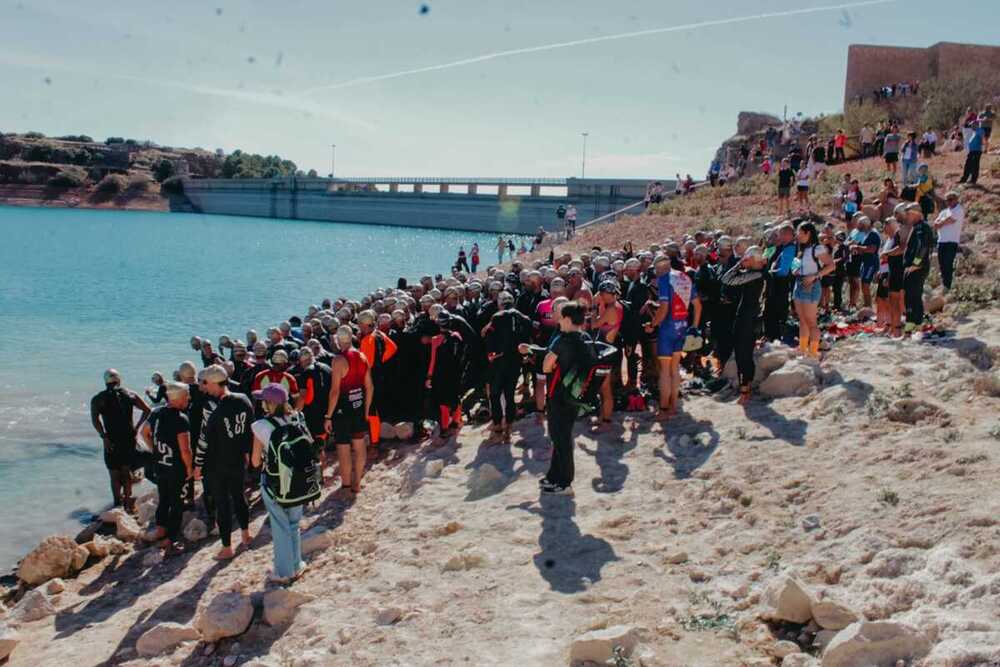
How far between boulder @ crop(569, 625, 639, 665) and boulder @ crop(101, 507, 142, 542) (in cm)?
594

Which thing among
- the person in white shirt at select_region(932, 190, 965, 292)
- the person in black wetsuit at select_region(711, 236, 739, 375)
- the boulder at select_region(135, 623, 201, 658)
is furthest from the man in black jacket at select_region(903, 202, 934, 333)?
the boulder at select_region(135, 623, 201, 658)

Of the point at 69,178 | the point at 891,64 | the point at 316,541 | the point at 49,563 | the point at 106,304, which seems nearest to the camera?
the point at 316,541

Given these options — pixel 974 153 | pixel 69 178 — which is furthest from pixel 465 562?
pixel 69 178

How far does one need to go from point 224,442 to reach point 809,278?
242 inches

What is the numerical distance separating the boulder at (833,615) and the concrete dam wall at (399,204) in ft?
220

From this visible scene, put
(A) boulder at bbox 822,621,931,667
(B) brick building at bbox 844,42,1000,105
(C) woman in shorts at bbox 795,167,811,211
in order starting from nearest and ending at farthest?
(A) boulder at bbox 822,621,931,667, (C) woman in shorts at bbox 795,167,811,211, (B) brick building at bbox 844,42,1000,105

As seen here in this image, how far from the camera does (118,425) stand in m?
9.24

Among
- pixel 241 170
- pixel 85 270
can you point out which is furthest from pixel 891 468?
pixel 241 170

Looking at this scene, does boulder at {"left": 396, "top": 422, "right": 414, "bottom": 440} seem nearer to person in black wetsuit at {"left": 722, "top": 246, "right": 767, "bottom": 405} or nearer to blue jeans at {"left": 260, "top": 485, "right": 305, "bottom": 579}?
blue jeans at {"left": 260, "top": 485, "right": 305, "bottom": 579}

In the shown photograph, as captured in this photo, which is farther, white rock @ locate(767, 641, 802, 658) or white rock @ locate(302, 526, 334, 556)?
white rock @ locate(302, 526, 334, 556)

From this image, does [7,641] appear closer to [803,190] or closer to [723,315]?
[723,315]

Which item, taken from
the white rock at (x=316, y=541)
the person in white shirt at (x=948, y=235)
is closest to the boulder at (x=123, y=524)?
the white rock at (x=316, y=541)

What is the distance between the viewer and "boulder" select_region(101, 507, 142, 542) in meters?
8.53

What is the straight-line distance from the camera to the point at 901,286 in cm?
913
